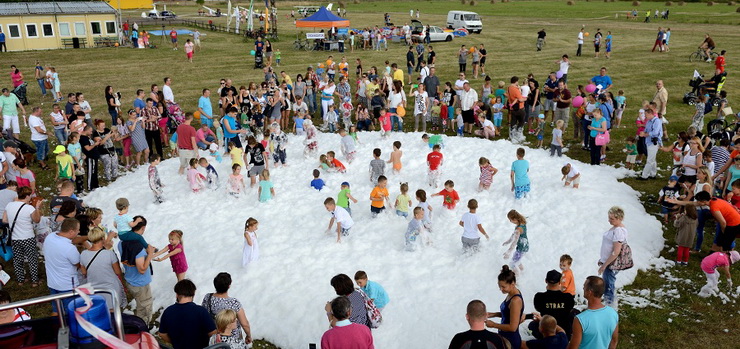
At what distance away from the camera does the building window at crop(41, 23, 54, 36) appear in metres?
40.6

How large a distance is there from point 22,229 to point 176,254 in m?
2.94

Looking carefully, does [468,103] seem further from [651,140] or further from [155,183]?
[155,183]

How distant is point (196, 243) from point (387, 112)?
26.9 feet

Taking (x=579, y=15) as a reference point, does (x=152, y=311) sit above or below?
below

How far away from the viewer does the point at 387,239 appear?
38.8 ft

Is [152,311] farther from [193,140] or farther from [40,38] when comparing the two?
[40,38]

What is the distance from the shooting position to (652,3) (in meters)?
78.4

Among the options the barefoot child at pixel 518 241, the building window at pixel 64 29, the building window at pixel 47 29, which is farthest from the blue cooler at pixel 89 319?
the building window at pixel 64 29

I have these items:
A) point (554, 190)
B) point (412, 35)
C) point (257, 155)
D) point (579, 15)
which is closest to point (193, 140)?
point (257, 155)

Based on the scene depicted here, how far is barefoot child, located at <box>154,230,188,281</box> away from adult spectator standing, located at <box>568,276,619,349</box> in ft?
22.3

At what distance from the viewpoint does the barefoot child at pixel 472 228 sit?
10.8m

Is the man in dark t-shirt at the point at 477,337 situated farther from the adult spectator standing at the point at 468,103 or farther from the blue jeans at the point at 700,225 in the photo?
the adult spectator standing at the point at 468,103

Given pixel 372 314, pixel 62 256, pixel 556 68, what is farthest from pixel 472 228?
pixel 556 68

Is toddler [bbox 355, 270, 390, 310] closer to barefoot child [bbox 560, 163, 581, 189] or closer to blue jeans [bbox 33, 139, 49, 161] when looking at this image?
barefoot child [bbox 560, 163, 581, 189]
